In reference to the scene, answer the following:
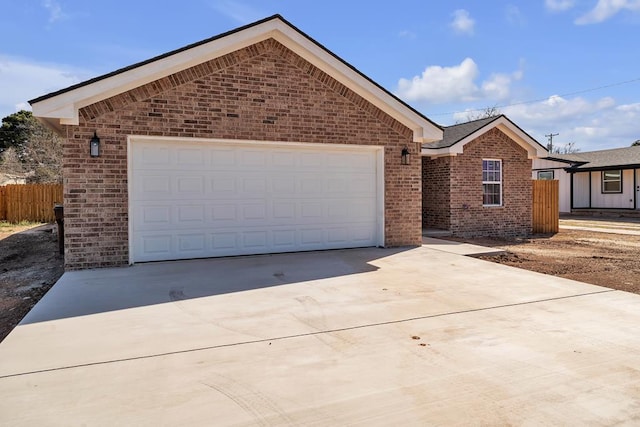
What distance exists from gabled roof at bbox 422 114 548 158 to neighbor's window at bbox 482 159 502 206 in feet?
3.84

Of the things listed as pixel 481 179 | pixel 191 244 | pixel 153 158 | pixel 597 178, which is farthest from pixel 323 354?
pixel 597 178

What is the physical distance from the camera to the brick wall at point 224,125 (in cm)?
798

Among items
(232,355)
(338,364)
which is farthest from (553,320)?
(232,355)

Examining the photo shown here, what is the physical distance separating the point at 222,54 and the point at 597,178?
2645 cm

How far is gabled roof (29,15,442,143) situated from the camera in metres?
7.67

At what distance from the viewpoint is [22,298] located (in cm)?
723

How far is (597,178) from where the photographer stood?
27047 mm

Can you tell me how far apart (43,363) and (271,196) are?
244 inches

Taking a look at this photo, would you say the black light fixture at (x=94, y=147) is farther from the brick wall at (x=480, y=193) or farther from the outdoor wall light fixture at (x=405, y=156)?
the brick wall at (x=480, y=193)

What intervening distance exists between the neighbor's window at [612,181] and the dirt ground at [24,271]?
28.6m

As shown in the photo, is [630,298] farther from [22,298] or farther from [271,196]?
[22,298]

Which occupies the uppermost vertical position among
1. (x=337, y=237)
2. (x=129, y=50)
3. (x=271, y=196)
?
(x=129, y=50)

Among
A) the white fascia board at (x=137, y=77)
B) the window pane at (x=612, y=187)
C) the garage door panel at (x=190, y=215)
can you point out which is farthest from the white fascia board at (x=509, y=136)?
the window pane at (x=612, y=187)

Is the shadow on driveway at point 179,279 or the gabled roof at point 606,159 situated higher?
the gabled roof at point 606,159
